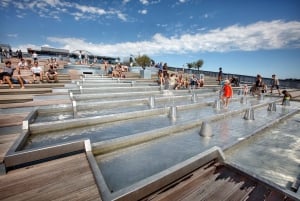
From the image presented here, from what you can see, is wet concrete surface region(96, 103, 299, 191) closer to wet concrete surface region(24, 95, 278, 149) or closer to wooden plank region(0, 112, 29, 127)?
wet concrete surface region(24, 95, 278, 149)

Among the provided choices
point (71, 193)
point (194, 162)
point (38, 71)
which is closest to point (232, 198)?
point (194, 162)

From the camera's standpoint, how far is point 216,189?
8.24 ft

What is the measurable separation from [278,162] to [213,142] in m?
1.49

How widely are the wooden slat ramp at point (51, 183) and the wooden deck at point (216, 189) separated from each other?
865 mm

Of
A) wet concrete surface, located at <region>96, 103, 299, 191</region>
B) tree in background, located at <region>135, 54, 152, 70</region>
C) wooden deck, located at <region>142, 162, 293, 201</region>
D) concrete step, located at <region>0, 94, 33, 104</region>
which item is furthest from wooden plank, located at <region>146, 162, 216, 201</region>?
tree in background, located at <region>135, 54, 152, 70</region>

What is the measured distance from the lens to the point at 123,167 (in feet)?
11.0

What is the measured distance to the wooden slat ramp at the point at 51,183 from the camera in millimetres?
2082

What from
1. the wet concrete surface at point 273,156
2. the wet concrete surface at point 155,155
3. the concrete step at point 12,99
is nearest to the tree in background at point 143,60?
the concrete step at point 12,99

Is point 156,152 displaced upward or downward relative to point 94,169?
downward

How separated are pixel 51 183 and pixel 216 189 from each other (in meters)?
2.39

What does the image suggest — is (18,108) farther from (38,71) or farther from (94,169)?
(38,71)

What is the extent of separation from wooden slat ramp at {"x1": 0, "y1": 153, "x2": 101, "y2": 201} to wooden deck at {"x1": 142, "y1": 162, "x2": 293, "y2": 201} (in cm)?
87

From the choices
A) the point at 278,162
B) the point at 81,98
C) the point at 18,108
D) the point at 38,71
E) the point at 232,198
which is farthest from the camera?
the point at 38,71

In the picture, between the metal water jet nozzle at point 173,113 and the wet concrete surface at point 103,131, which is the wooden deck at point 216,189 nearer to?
the wet concrete surface at point 103,131
